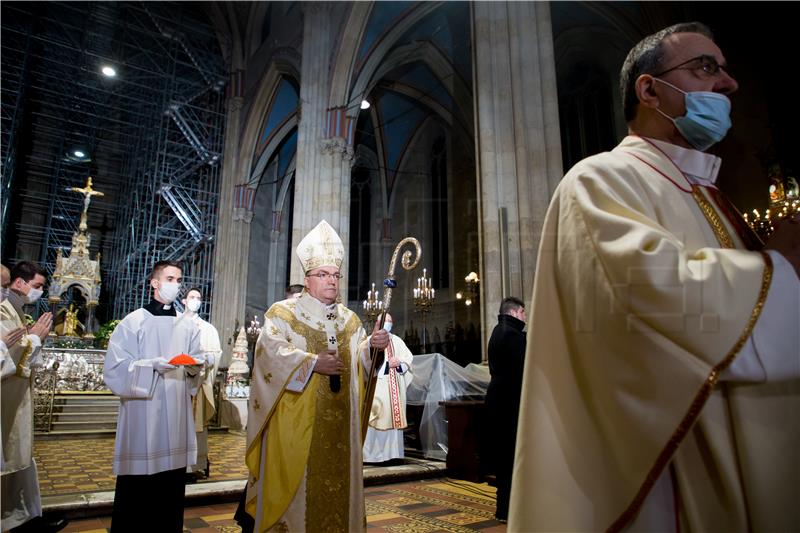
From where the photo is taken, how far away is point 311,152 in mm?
12148

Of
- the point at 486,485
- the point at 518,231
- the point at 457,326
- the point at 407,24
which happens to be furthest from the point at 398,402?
the point at 407,24

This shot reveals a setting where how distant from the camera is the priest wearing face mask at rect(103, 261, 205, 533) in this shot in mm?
2721

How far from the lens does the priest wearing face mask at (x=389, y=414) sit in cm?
574

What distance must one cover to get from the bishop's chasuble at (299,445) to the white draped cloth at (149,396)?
62 cm

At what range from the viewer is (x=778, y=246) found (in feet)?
3.14

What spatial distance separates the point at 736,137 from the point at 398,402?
733 centimetres

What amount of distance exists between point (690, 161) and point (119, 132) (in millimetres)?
20604

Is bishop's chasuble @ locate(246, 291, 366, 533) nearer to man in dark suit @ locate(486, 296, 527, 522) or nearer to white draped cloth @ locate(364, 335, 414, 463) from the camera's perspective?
man in dark suit @ locate(486, 296, 527, 522)

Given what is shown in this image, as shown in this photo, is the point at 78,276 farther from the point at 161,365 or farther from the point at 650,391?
the point at 650,391

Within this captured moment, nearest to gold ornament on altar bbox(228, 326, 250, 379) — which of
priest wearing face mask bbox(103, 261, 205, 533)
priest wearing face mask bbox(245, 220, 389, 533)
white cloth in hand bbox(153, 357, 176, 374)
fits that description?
priest wearing face mask bbox(103, 261, 205, 533)

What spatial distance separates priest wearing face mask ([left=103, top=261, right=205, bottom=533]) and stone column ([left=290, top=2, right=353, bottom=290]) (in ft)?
26.6

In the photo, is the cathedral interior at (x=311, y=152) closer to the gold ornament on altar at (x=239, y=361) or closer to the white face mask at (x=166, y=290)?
the gold ornament on altar at (x=239, y=361)

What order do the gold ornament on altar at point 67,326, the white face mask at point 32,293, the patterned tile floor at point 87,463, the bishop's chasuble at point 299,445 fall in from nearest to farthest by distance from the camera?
the bishop's chasuble at point 299,445 < the white face mask at point 32,293 < the patterned tile floor at point 87,463 < the gold ornament on altar at point 67,326

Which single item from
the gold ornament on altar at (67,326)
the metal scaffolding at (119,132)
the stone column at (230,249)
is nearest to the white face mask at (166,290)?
the gold ornament on altar at (67,326)
